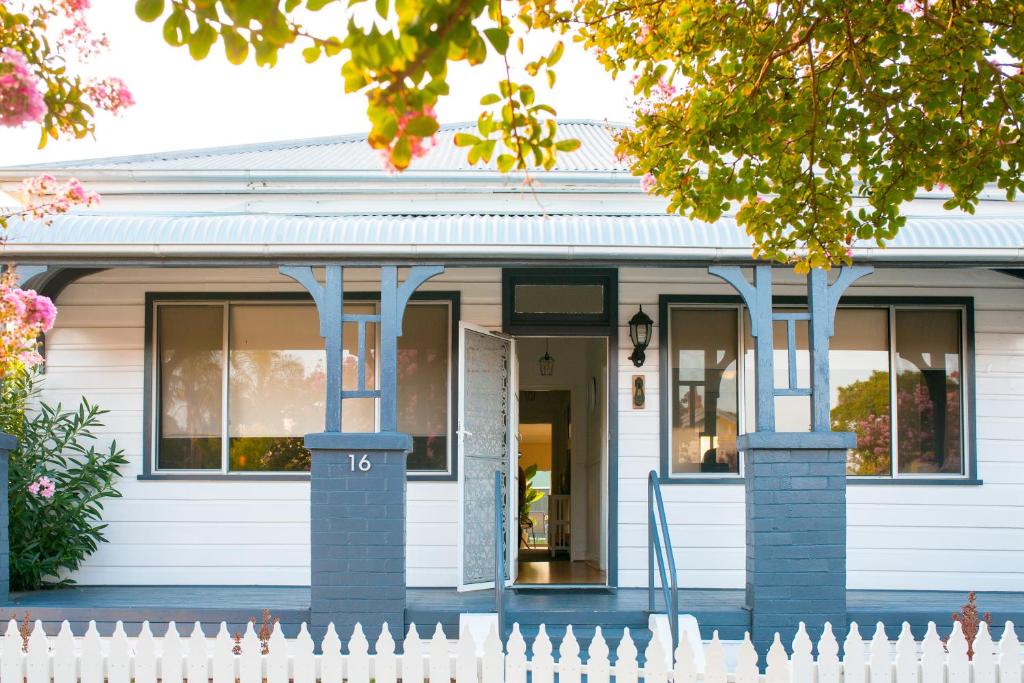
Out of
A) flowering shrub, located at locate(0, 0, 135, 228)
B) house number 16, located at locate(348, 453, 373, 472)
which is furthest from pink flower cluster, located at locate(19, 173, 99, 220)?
house number 16, located at locate(348, 453, 373, 472)

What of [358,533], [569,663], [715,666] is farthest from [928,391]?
[569,663]

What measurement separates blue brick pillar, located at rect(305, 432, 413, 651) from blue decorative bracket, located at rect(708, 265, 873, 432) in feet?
7.68

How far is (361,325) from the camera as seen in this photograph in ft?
25.7

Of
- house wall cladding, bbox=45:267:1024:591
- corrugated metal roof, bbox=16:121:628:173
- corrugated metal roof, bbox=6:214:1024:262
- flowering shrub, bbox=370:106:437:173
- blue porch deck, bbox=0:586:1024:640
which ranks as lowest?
blue porch deck, bbox=0:586:1024:640

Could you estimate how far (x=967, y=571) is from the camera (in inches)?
361

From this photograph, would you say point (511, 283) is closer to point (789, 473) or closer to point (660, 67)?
point (789, 473)

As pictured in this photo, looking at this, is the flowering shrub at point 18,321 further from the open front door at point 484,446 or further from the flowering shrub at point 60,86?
the open front door at point 484,446

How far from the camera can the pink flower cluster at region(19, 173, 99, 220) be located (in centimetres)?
478

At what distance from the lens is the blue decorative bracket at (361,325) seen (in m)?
7.74

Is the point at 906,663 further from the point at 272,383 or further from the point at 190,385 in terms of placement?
the point at 190,385

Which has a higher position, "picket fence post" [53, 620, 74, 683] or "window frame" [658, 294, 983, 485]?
"window frame" [658, 294, 983, 485]

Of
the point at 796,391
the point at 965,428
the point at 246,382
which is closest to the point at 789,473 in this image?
the point at 796,391

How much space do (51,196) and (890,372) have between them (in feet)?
21.7

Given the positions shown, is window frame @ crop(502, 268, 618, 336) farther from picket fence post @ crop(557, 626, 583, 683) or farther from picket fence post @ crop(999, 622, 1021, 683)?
picket fence post @ crop(999, 622, 1021, 683)
